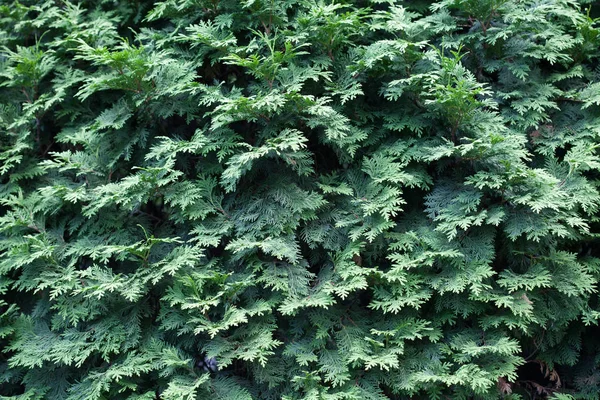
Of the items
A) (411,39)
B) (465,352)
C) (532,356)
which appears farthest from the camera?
(532,356)

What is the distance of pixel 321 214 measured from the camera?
289 cm

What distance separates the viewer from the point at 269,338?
2.66 m

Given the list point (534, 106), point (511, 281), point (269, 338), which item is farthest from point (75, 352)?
point (534, 106)

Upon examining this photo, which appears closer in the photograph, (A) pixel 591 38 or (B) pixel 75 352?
(B) pixel 75 352

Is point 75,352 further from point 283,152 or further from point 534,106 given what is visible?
point 534,106

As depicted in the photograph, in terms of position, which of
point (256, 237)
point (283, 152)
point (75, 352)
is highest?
point (283, 152)

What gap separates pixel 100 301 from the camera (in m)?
2.89

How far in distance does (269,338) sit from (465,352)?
3.44 feet

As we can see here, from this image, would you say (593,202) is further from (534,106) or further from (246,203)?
(246,203)

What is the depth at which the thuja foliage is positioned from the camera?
266cm

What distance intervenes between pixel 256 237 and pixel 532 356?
186cm

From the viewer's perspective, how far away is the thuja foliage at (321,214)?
105 inches

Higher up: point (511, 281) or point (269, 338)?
point (511, 281)

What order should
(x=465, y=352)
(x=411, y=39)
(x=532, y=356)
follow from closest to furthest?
(x=465, y=352) → (x=411, y=39) → (x=532, y=356)
